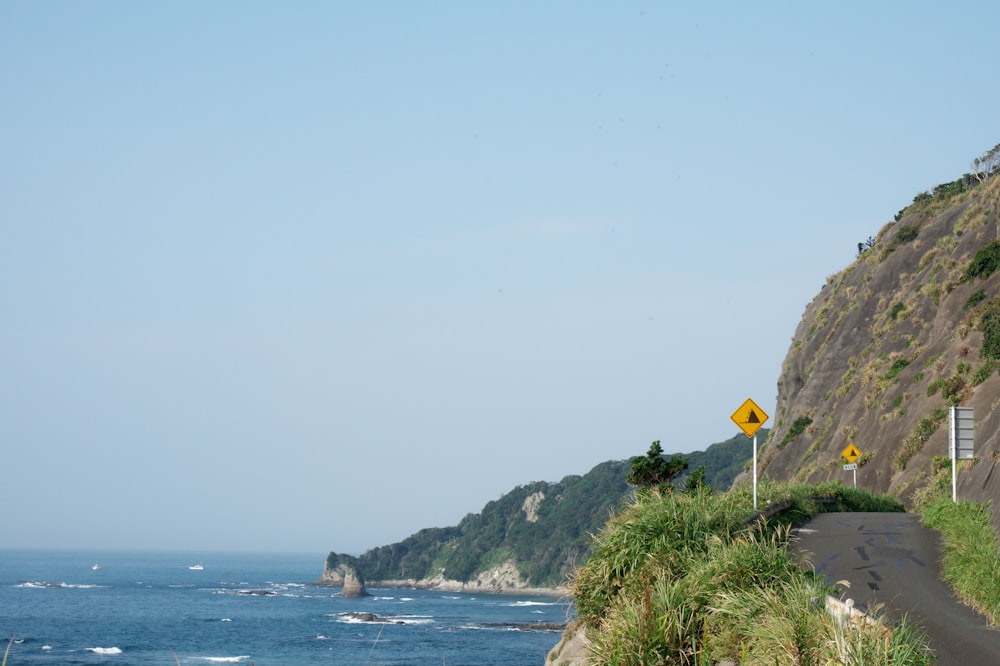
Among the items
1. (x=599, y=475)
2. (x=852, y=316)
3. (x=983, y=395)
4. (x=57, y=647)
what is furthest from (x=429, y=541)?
(x=983, y=395)

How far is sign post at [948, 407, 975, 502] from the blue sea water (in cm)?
2852

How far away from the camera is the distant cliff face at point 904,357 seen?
32688 mm

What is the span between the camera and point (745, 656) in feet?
34.1

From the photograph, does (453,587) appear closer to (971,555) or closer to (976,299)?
(976,299)

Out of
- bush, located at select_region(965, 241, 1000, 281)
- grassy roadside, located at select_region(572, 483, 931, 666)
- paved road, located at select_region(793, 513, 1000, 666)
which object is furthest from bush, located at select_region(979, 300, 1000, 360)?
grassy roadside, located at select_region(572, 483, 931, 666)

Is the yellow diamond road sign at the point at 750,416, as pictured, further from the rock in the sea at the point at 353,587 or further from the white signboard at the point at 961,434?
the rock in the sea at the point at 353,587

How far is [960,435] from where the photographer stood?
74.6 ft

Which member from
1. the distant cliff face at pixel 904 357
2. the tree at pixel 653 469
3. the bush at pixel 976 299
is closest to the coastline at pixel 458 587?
the distant cliff face at pixel 904 357

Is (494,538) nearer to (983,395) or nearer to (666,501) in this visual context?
(983,395)

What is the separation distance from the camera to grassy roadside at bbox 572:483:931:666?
952cm

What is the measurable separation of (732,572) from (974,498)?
10.5 m

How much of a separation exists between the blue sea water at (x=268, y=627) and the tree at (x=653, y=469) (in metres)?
25.2

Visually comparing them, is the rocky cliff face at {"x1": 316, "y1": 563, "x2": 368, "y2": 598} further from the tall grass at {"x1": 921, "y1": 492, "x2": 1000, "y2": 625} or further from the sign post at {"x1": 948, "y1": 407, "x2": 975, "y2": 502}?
the tall grass at {"x1": 921, "y1": 492, "x2": 1000, "y2": 625}

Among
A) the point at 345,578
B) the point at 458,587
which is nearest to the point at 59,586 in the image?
the point at 345,578
